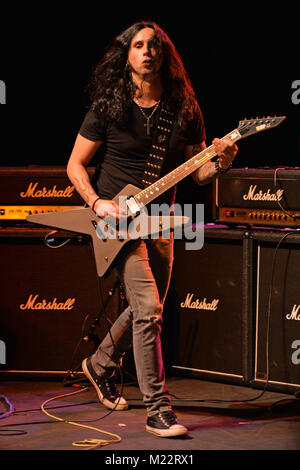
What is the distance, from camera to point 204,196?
5.83 meters

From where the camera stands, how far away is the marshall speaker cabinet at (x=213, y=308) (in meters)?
4.91

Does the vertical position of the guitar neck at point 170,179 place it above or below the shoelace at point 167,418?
above

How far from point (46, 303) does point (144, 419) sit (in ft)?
3.63

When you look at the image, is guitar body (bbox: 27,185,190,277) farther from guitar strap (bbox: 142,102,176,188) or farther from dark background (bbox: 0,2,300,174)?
dark background (bbox: 0,2,300,174)

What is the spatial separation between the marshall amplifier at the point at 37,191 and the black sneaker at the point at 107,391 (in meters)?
0.98

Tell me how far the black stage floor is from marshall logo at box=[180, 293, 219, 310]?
17.4 inches

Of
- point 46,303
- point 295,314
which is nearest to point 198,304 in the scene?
point 295,314

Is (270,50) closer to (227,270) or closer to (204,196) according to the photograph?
(204,196)

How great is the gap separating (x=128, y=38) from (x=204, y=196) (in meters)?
1.83

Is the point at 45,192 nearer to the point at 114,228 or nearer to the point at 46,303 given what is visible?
the point at 46,303

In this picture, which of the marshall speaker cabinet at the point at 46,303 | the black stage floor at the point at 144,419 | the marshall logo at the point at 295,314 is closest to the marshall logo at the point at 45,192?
the marshall speaker cabinet at the point at 46,303

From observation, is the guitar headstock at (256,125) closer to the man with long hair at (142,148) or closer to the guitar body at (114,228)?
the man with long hair at (142,148)
